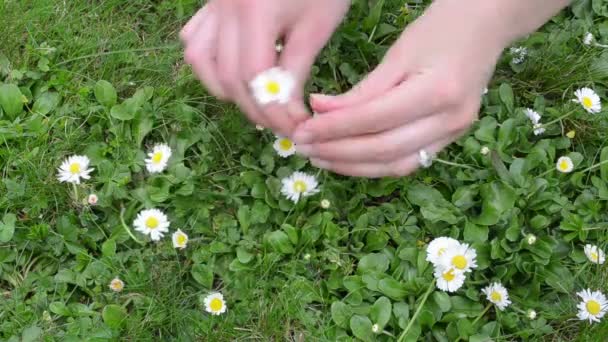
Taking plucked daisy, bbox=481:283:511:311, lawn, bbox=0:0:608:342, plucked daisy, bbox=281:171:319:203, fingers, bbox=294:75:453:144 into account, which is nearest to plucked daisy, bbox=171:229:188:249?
lawn, bbox=0:0:608:342

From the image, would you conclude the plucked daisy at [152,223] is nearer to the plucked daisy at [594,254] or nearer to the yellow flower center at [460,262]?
the yellow flower center at [460,262]

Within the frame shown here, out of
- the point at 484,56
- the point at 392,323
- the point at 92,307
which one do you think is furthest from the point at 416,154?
the point at 92,307

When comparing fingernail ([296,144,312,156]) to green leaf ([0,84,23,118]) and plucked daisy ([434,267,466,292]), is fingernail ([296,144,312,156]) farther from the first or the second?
green leaf ([0,84,23,118])

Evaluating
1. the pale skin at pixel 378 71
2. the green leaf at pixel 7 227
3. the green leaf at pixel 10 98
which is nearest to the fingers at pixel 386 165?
the pale skin at pixel 378 71

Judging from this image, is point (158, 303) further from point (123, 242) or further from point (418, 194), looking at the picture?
point (418, 194)

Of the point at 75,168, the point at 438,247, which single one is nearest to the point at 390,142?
the point at 438,247

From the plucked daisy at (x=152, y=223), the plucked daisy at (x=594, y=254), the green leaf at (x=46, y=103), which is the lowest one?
the plucked daisy at (x=594, y=254)
